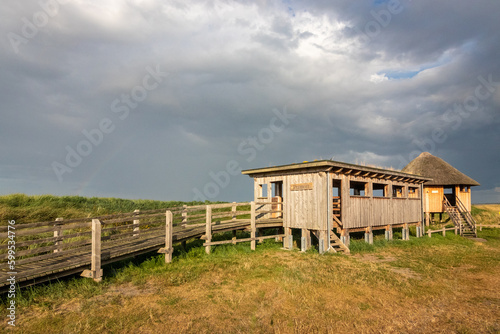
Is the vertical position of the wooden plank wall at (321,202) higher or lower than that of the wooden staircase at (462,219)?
higher

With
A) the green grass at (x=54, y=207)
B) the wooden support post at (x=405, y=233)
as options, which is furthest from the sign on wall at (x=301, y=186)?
the green grass at (x=54, y=207)

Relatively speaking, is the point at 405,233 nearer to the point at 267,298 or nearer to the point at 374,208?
the point at 374,208

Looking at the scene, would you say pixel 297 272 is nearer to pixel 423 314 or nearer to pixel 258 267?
pixel 258 267

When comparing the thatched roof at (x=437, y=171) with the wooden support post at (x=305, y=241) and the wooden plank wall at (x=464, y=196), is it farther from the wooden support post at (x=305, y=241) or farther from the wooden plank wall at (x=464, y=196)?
the wooden support post at (x=305, y=241)

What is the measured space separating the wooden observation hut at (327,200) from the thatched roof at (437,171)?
35.4 feet

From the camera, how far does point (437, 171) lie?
29.0 metres

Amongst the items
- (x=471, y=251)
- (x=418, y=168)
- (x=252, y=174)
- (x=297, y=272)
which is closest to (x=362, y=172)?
(x=252, y=174)

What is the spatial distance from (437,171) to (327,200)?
1993 centimetres

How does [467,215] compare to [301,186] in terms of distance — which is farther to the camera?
[467,215]

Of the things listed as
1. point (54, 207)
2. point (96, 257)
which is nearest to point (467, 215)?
point (96, 257)

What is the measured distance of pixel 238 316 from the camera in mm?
6938

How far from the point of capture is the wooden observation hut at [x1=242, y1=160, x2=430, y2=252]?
14852 mm

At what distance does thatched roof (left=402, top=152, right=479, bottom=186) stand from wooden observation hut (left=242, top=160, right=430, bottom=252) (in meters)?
10.8

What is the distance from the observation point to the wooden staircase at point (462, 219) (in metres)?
25.2
